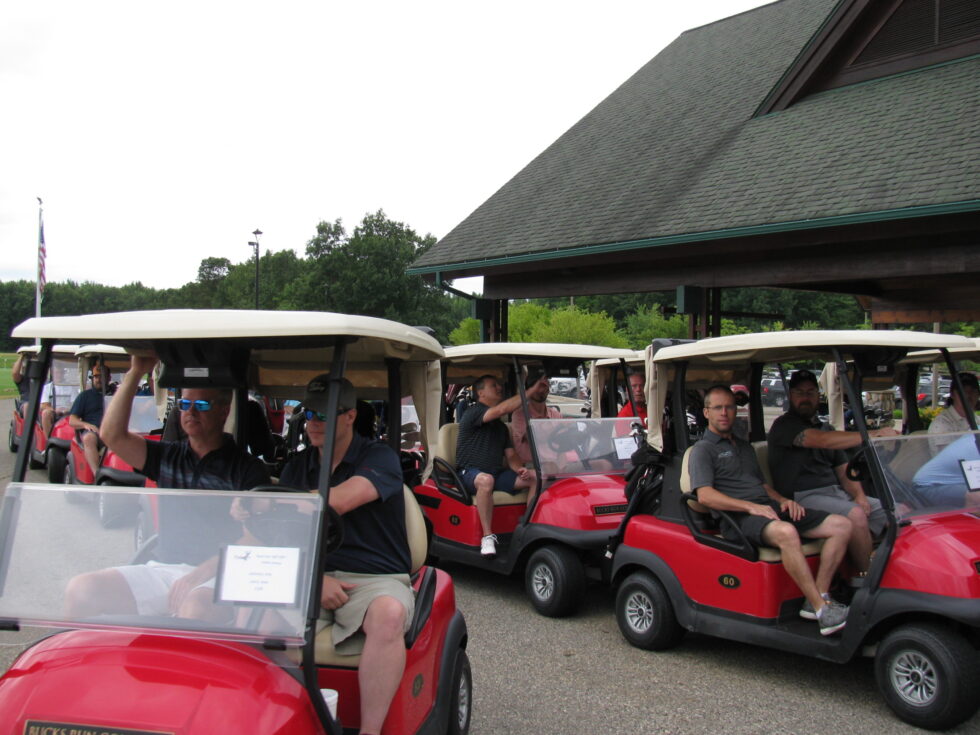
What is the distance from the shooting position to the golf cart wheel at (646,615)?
4.69m

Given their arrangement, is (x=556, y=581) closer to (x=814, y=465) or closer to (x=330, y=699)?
(x=814, y=465)

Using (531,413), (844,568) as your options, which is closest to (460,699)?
(844,568)

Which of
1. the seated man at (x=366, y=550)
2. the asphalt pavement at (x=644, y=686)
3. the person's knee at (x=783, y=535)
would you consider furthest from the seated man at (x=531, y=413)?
the seated man at (x=366, y=550)

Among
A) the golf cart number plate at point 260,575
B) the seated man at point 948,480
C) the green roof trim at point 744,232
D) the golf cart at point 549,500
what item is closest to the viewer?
the golf cart number plate at point 260,575

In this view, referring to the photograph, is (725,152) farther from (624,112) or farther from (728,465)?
(728,465)

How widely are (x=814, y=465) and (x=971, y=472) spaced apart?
2.63 ft

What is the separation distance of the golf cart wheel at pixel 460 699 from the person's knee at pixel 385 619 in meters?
0.60

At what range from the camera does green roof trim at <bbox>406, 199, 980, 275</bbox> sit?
7.58 metres

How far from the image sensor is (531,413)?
6320 millimetres

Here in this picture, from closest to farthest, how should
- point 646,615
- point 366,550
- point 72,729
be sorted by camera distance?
point 72,729, point 366,550, point 646,615

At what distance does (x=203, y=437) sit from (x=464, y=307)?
70.7m

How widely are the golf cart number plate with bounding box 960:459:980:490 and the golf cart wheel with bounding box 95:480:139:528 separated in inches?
154

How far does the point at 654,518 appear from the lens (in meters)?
5.00

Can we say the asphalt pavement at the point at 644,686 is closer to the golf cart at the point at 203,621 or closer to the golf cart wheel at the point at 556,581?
the golf cart wheel at the point at 556,581
